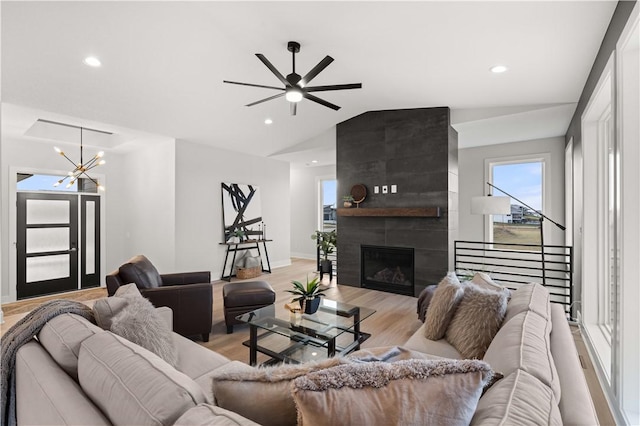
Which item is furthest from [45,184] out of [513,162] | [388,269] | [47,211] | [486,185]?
[513,162]

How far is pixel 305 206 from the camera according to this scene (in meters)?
8.52

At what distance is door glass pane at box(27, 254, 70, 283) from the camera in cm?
496

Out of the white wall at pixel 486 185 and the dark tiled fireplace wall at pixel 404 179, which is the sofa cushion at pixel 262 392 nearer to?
the dark tiled fireplace wall at pixel 404 179

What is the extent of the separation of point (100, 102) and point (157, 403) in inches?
163

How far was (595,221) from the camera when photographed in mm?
3166

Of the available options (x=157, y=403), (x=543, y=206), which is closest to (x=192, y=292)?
(x=157, y=403)

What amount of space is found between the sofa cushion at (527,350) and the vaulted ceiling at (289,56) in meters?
2.13

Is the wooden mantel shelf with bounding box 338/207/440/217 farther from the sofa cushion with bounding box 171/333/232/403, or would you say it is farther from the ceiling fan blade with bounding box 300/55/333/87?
the sofa cushion with bounding box 171/333/232/403

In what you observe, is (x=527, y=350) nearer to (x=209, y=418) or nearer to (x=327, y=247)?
(x=209, y=418)

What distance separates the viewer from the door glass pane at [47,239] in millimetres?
4969

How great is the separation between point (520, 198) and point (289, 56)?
4.55 meters

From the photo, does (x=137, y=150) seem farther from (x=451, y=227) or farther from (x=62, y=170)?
(x=451, y=227)

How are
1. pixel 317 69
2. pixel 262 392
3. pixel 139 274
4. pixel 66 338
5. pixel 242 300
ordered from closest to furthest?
pixel 262 392 → pixel 66 338 → pixel 317 69 → pixel 139 274 → pixel 242 300

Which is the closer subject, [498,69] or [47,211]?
[498,69]
